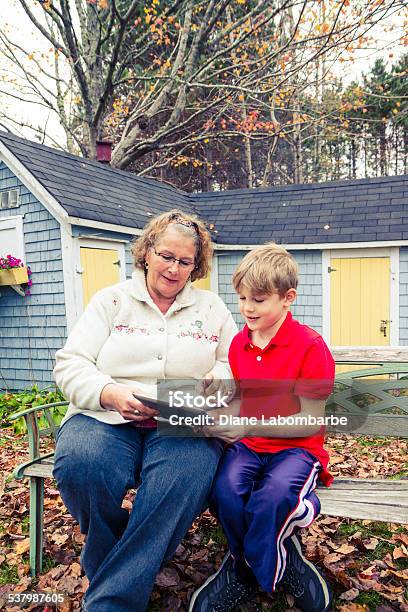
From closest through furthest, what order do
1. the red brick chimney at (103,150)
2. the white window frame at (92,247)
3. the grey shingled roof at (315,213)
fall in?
the white window frame at (92,247) < the grey shingled roof at (315,213) < the red brick chimney at (103,150)

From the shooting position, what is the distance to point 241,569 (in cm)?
194

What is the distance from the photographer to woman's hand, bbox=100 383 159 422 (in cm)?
192

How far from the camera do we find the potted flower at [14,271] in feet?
21.0

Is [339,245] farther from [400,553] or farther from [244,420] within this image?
[244,420]

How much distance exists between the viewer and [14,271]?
6395 mm

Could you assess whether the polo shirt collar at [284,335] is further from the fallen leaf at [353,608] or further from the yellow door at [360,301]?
the yellow door at [360,301]

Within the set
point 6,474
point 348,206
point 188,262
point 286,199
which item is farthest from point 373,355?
point 286,199

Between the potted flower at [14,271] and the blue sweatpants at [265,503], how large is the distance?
17.1 feet

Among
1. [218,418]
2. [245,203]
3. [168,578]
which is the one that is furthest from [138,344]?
[245,203]

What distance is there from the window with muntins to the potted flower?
74 centimetres

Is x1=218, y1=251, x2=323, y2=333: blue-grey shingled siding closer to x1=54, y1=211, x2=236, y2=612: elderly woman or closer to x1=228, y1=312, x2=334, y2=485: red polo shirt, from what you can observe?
x1=54, y1=211, x2=236, y2=612: elderly woman

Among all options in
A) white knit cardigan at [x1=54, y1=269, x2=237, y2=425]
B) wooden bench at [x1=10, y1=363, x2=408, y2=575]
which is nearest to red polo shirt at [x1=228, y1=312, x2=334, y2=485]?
wooden bench at [x1=10, y1=363, x2=408, y2=575]

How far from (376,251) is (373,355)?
16.9ft

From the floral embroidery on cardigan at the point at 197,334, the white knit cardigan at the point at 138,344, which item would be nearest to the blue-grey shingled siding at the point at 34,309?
the white knit cardigan at the point at 138,344
